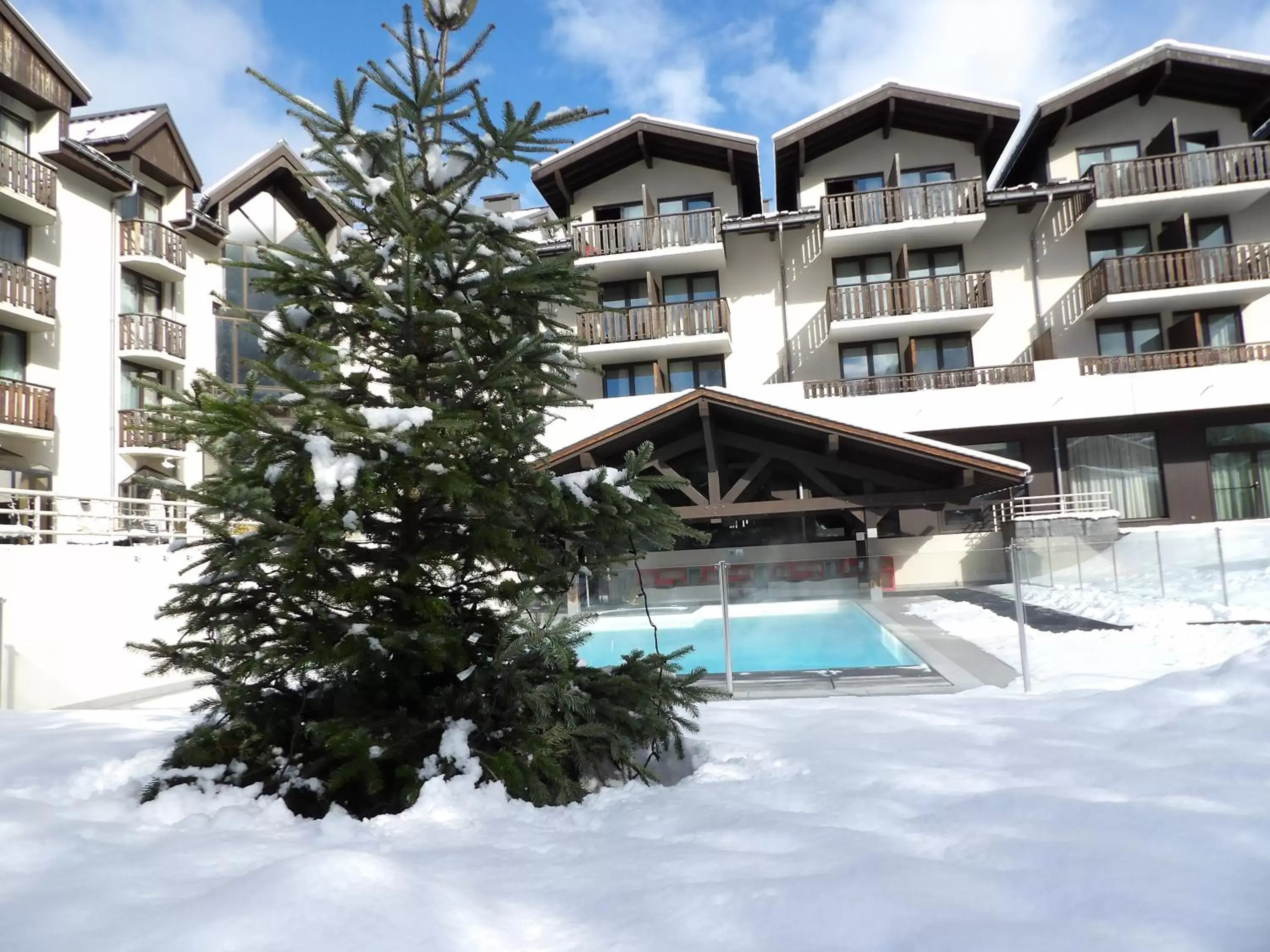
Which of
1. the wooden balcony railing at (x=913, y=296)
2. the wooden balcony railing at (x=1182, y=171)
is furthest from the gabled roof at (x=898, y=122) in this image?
the wooden balcony railing at (x=913, y=296)

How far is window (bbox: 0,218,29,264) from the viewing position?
15805mm

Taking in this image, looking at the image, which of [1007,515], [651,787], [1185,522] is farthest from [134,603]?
[1185,522]

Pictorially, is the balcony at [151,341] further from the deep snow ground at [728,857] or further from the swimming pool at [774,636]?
the deep snow ground at [728,857]

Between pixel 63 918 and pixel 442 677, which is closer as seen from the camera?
pixel 63 918

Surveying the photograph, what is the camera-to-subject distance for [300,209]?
24344 millimetres

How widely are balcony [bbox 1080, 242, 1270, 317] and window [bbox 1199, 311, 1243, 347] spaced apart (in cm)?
58

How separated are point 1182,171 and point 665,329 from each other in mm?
13604

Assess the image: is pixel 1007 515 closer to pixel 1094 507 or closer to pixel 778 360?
pixel 1094 507

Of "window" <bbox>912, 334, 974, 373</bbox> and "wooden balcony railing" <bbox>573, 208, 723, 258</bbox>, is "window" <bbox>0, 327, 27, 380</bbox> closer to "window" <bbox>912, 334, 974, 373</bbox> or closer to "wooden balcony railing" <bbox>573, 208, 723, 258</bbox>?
"wooden balcony railing" <bbox>573, 208, 723, 258</bbox>

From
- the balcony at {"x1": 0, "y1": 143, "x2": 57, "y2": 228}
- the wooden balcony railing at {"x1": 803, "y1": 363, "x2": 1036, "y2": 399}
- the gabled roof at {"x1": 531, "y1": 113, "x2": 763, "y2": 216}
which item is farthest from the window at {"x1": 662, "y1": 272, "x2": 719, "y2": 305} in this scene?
the balcony at {"x1": 0, "y1": 143, "x2": 57, "y2": 228}

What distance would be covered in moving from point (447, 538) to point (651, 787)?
1.59m

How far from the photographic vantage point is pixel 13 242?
16047mm

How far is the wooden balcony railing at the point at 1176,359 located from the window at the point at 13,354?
81.1ft

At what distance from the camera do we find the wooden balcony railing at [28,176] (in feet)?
49.8
